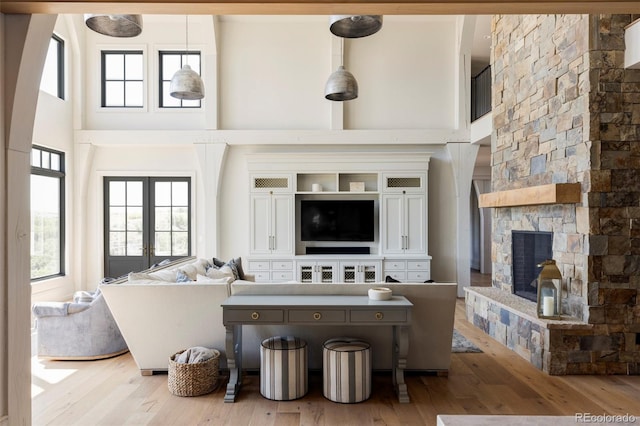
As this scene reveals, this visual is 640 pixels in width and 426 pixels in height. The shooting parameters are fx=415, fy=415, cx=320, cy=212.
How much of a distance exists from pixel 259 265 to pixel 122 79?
430 centimetres

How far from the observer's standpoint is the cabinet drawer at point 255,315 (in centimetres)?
310

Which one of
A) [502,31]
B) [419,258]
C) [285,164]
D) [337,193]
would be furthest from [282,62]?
[419,258]

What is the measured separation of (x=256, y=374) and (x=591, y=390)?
279 centimetres

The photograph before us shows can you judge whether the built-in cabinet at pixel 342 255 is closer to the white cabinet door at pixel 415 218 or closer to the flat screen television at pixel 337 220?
the white cabinet door at pixel 415 218

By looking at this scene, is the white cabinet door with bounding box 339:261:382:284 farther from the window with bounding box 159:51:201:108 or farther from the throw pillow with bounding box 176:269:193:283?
the window with bounding box 159:51:201:108

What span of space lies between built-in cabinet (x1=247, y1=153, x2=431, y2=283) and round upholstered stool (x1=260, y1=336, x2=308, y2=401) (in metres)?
3.84

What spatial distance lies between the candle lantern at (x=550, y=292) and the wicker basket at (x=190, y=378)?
302 cm

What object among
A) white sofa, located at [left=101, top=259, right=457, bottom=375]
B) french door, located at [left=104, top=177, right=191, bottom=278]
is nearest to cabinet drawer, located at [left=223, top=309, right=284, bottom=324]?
white sofa, located at [left=101, top=259, right=457, bottom=375]

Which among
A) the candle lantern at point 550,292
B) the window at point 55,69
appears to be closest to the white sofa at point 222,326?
the candle lantern at point 550,292

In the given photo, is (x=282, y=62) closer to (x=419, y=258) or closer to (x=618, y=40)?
(x=419, y=258)

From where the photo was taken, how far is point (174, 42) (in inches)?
299

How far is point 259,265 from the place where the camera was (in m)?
7.09

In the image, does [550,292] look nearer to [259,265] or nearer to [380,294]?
[380,294]

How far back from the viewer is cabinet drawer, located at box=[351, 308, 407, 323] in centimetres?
307
